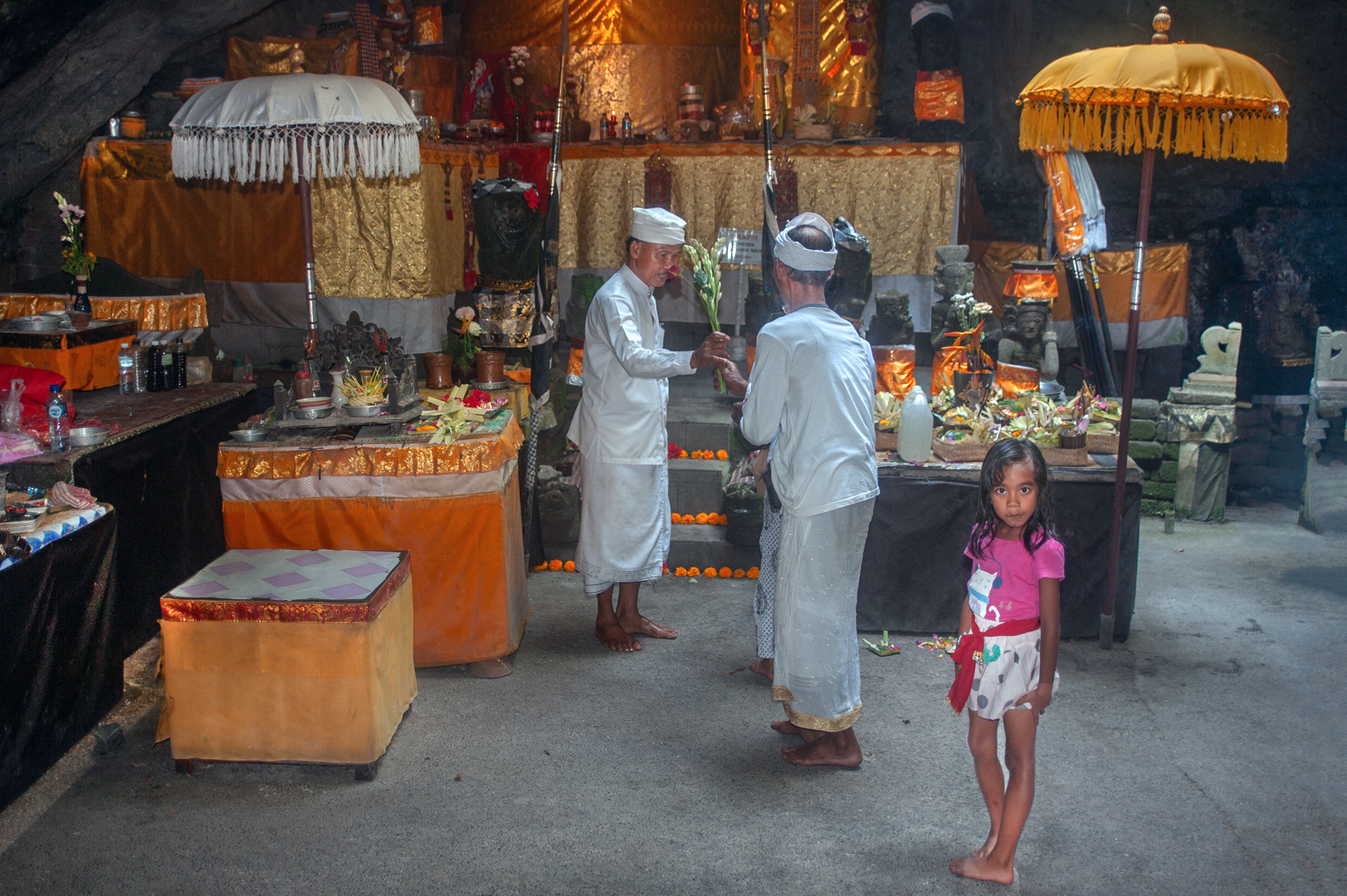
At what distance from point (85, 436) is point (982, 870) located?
12.7 ft

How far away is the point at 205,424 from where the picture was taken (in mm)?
5363

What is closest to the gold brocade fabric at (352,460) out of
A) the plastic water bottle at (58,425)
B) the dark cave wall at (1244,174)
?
the plastic water bottle at (58,425)

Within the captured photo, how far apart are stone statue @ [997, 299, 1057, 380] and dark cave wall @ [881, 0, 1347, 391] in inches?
127

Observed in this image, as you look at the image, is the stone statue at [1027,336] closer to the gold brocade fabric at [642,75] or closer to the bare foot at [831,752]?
the bare foot at [831,752]

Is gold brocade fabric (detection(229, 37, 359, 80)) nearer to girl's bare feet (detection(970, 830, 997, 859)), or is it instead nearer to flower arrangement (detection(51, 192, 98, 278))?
flower arrangement (detection(51, 192, 98, 278))

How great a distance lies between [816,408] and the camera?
11.4 ft

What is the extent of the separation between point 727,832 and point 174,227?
307 inches

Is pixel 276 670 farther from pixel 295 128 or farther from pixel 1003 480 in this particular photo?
pixel 295 128

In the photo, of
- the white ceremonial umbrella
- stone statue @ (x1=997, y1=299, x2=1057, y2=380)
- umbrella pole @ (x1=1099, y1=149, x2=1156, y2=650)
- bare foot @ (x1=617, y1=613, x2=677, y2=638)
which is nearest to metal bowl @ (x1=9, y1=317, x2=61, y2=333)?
the white ceremonial umbrella

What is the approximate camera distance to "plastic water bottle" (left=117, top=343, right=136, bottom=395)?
5.55 metres

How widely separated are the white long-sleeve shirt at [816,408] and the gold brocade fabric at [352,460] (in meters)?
1.33

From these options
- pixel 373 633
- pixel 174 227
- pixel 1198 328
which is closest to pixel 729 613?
pixel 373 633

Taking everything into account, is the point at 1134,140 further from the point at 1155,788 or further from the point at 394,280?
the point at 394,280

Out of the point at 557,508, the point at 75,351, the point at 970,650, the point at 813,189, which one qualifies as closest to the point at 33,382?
the point at 75,351
